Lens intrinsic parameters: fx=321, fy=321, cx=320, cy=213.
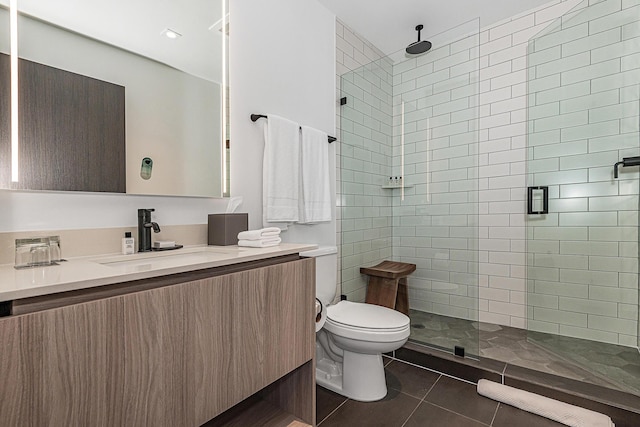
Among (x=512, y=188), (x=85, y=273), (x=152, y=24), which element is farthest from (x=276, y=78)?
(x=512, y=188)

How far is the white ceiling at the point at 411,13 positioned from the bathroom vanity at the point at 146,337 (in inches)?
78.1

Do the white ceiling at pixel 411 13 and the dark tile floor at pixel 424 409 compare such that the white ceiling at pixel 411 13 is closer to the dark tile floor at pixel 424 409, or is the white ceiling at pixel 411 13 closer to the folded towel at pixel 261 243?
the folded towel at pixel 261 243

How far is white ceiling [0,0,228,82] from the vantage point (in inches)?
44.6

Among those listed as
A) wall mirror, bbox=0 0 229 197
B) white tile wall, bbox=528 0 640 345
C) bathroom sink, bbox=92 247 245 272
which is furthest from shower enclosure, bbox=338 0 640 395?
bathroom sink, bbox=92 247 245 272

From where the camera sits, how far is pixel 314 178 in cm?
199

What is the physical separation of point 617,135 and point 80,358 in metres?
2.67

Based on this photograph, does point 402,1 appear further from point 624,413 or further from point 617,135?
point 624,413

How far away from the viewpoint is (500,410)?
1.64m

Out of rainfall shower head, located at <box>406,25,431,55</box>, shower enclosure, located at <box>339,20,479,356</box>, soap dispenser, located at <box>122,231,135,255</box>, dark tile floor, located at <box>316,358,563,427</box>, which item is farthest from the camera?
rainfall shower head, located at <box>406,25,431,55</box>

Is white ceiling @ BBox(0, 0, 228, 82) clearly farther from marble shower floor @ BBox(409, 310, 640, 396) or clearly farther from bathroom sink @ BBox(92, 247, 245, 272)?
marble shower floor @ BBox(409, 310, 640, 396)

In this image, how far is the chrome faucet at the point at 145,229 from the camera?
1263 millimetres

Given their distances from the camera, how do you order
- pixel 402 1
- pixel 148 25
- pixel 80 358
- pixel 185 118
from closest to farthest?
pixel 80 358 < pixel 148 25 < pixel 185 118 < pixel 402 1

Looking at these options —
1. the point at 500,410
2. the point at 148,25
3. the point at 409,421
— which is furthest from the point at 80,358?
the point at 500,410

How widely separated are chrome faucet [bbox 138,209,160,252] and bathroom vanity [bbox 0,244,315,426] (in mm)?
75
